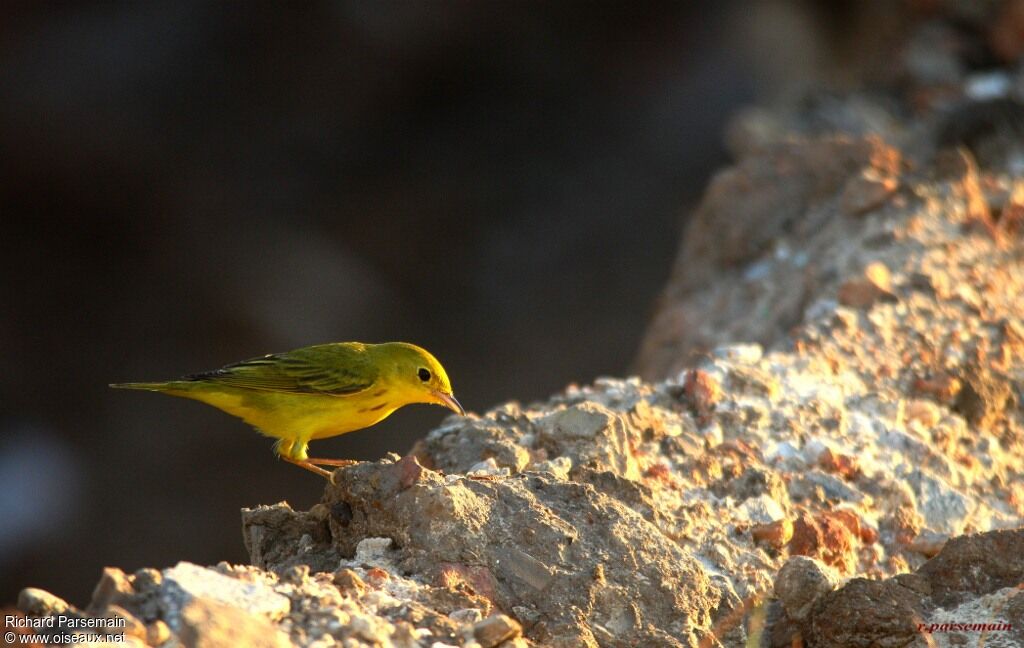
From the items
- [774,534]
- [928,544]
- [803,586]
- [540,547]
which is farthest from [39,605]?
[928,544]

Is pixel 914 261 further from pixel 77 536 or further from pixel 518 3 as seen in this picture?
pixel 518 3

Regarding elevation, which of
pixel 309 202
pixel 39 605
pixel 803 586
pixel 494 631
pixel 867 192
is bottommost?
pixel 39 605

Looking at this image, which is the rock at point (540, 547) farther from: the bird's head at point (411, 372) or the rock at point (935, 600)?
the bird's head at point (411, 372)

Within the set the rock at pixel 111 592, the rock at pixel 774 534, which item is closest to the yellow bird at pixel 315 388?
the rock at pixel 774 534

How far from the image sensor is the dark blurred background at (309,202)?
1467 centimetres

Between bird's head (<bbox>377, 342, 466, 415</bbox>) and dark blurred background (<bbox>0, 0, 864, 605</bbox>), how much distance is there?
8.52 m

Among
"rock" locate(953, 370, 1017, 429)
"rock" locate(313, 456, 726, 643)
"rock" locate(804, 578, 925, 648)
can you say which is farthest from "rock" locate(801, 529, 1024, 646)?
"rock" locate(953, 370, 1017, 429)

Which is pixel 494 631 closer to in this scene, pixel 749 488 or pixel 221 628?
pixel 221 628

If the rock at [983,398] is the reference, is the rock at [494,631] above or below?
below

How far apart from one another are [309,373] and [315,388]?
0.07m

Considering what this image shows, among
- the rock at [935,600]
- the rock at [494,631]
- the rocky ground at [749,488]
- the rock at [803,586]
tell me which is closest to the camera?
the rock at [494,631]

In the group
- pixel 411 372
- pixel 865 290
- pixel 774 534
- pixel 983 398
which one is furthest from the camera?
pixel 865 290

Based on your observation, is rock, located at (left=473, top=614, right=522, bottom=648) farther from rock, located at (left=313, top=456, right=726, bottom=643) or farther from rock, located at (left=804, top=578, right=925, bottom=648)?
rock, located at (left=804, top=578, right=925, bottom=648)

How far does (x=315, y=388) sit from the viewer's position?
16.5 feet
